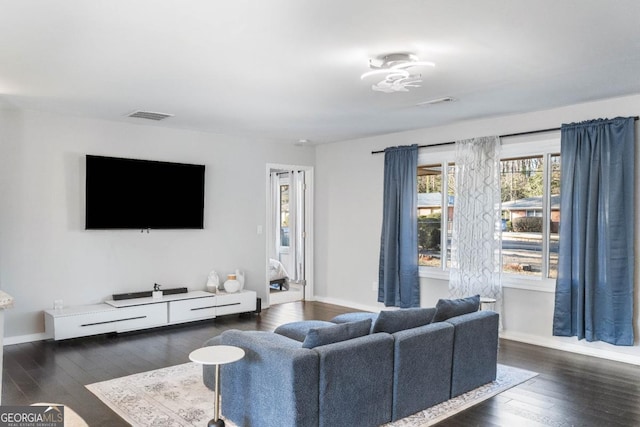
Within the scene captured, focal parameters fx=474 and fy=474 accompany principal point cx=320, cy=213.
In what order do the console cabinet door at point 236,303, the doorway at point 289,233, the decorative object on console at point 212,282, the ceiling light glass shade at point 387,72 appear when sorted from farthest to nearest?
the doorway at point 289,233, the decorative object on console at point 212,282, the console cabinet door at point 236,303, the ceiling light glass shade at point 387,72

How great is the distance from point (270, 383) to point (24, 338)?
12.3 feet

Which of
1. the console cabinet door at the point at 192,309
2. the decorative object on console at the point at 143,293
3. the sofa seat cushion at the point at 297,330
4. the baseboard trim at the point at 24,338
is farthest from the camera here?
the console cabinet door at the point at 192,309

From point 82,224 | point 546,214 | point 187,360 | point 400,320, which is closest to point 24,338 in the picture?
point 82,224

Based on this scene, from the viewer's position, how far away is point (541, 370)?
4.29 m

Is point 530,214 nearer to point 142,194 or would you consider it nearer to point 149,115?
point 149,115

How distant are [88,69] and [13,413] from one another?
2.97 m

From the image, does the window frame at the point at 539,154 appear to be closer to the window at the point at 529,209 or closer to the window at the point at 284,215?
the window at the point at 529,209

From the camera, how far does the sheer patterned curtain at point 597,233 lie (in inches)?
177

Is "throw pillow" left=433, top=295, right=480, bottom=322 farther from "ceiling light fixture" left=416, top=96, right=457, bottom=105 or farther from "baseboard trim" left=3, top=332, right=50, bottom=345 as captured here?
"baseboard trim" left=3, top=332, right=50, bottom=345

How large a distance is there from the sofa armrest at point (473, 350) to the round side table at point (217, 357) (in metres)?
1.66

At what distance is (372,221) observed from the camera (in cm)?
694

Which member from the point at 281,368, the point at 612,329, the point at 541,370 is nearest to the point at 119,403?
the point at 281,368

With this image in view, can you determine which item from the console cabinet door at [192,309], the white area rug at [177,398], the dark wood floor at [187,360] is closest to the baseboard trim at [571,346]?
the dark wood floor at [187,360]

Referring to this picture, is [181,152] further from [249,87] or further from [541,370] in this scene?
[541,370]
